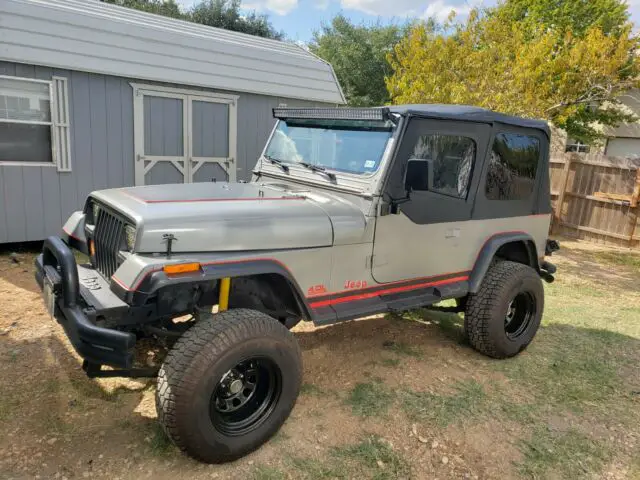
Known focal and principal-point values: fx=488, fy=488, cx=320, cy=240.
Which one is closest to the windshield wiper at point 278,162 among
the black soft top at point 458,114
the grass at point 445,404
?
the black soft top at point 458,114

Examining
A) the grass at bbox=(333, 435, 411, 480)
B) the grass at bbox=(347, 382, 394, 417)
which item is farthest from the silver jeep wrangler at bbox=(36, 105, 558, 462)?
the grass at bbox=(347, 382, 394, 417)

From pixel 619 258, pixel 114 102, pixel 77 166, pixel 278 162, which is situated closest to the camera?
pixel 278 162

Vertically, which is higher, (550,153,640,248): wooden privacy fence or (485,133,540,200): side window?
(485,133,540,200): side window

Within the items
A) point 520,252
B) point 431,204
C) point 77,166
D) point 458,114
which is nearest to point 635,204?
point 520,252

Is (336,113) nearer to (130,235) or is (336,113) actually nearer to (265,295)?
(265,295)

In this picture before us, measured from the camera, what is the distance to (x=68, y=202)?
7.29 meters

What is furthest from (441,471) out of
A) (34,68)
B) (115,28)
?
(115,28)

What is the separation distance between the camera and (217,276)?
2654 mm

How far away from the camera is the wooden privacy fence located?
10227 millimetres

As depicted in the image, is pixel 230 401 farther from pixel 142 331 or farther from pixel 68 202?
pixel 68 202

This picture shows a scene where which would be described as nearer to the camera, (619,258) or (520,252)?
(520,252)

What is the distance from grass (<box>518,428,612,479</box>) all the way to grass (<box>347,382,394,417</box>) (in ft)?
3.07

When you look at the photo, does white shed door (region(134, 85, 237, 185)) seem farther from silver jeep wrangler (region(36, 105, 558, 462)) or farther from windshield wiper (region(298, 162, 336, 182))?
silver jeep wrangler (region(36, 105, 558, 462))

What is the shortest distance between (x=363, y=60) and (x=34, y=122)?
69.7 ft
